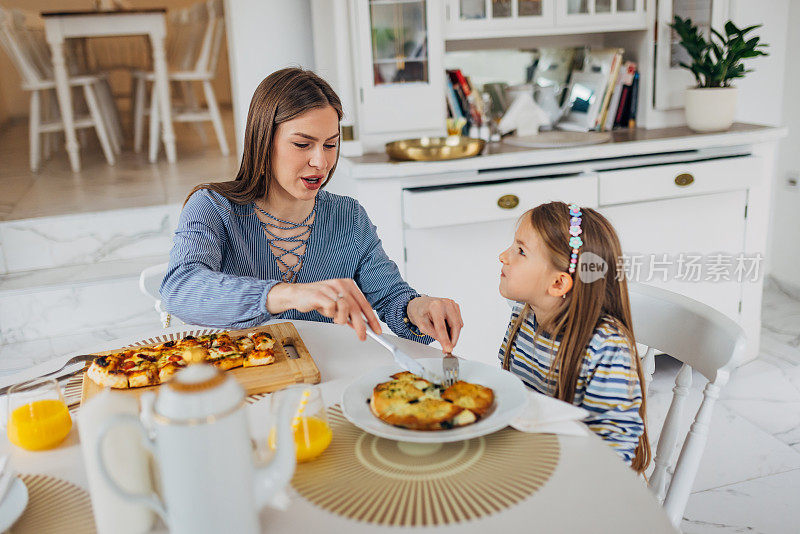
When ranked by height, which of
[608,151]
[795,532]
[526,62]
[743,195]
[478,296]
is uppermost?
[526,62]

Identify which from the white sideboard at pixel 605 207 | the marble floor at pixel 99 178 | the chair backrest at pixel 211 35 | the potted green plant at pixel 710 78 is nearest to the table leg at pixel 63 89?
the marble floor at pixel 99 178

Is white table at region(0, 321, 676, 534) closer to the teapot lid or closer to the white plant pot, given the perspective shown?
the teapot lid

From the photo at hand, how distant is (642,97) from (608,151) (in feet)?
1.64

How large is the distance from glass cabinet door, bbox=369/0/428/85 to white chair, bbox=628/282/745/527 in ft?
4.47

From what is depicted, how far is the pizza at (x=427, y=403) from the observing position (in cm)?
97

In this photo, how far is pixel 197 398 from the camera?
2.23 feet

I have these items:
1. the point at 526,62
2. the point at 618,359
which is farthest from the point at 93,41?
the point at 618,359

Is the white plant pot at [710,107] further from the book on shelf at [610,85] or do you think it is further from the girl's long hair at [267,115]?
the girl's long hair at [267,115]

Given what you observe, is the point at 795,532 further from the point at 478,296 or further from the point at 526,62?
the point at 526,62

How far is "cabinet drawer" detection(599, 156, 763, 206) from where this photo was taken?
2.49m

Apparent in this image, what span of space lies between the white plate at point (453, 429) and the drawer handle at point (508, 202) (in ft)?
4.12

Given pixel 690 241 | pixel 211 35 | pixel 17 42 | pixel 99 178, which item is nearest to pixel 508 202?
pixel 690 241

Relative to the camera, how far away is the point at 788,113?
3.28 metres

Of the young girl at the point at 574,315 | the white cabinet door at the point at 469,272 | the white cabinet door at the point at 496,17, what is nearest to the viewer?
the young girl at the point at 574,315
